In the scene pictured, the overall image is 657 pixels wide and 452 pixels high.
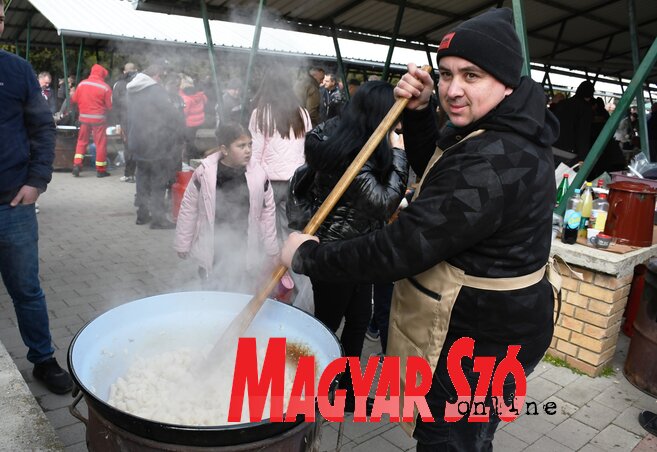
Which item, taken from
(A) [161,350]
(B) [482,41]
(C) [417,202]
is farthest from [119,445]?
(B) [482,41]

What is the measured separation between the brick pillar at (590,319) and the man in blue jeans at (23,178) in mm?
3653

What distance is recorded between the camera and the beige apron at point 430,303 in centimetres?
159

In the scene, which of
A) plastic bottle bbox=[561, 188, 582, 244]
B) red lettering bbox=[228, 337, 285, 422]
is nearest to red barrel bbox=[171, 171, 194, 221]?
plastic bottle bbox=[561, 188, 582, 244]

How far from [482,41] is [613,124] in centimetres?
287

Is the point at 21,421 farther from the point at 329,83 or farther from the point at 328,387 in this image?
the point at 329,83

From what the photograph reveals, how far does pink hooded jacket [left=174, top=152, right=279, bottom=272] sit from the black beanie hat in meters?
2.20

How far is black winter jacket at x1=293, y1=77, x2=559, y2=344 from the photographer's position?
144cm

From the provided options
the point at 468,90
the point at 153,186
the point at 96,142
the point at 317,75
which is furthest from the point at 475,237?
the point at 96,142

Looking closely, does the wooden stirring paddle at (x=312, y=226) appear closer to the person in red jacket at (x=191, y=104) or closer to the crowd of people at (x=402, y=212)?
the crowd of people at (x=402, y=212)

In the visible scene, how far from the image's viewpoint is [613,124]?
378 centimetres

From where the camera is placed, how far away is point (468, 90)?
1564 millimetres

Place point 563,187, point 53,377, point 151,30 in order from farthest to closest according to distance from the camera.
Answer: point 151,30, point 563,187, point 53,377

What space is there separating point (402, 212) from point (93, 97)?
390 inches

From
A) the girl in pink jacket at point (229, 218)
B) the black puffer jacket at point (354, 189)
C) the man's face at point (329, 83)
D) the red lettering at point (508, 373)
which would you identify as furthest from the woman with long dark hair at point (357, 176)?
the man's face at point (329, 83)
